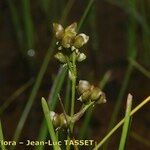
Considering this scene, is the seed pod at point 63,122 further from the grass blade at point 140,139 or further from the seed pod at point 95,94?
the grass blade at point 140,139

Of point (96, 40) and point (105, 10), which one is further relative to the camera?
point (105, 10)

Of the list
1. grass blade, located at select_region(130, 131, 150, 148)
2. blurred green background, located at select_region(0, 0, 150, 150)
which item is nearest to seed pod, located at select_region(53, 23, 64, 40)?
blurred green background, located at select_region(0, 0, 150, 150)

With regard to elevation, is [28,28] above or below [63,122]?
above

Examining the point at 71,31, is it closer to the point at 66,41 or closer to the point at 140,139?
the point at 66,41

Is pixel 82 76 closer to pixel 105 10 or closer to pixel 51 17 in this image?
pixel 51 17

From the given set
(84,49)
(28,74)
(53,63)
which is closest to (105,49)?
(84,49)

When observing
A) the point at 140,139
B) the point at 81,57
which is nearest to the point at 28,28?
the point at 140,139

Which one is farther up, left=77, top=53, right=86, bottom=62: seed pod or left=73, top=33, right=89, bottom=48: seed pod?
left=73, top=33, right=89, bottom=48: seed pod

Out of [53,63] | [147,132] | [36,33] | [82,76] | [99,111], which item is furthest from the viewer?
[36,33]

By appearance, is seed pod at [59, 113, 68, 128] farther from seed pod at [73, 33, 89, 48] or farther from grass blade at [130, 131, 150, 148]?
grass blade at [130, 131, 150, 148]
